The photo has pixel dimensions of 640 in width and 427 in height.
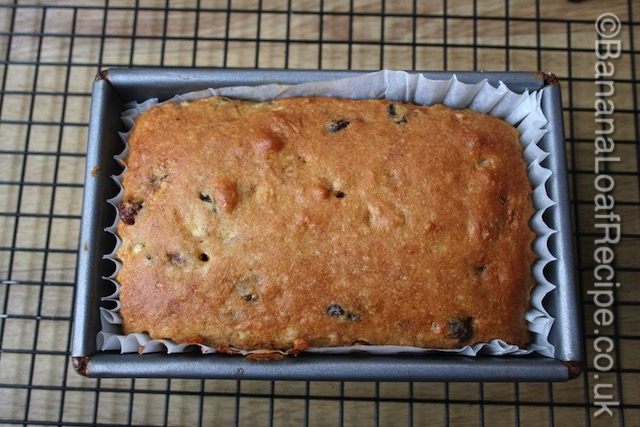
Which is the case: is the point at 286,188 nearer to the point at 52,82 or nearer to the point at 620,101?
the point at 52,82

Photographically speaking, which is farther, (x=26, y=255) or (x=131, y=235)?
(x=26, y=255)

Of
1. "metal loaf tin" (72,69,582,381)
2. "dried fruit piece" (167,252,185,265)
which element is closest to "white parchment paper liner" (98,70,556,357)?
"metal loaf tin" (72,69,582,381)

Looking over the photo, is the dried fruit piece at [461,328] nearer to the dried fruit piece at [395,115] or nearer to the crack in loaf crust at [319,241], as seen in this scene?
the crack in loaf crust at [319,241]

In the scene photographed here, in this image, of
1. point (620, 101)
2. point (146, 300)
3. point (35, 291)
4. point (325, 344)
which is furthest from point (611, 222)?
point (35, 291)

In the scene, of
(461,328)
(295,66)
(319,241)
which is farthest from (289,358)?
(295,66)

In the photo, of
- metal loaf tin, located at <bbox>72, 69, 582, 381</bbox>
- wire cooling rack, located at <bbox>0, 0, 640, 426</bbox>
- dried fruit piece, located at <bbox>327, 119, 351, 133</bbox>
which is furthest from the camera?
wire cooling rack, located at <bbox>0, 0, 640, 426</bbox>

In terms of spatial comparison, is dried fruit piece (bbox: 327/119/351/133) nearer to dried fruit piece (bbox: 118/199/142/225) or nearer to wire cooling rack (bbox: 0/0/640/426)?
wire cooling rack (bbox: 0/0/640/426)

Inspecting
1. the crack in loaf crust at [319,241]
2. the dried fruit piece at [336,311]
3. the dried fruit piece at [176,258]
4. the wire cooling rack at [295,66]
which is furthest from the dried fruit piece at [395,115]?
the dried fruit piece at [176,258]
